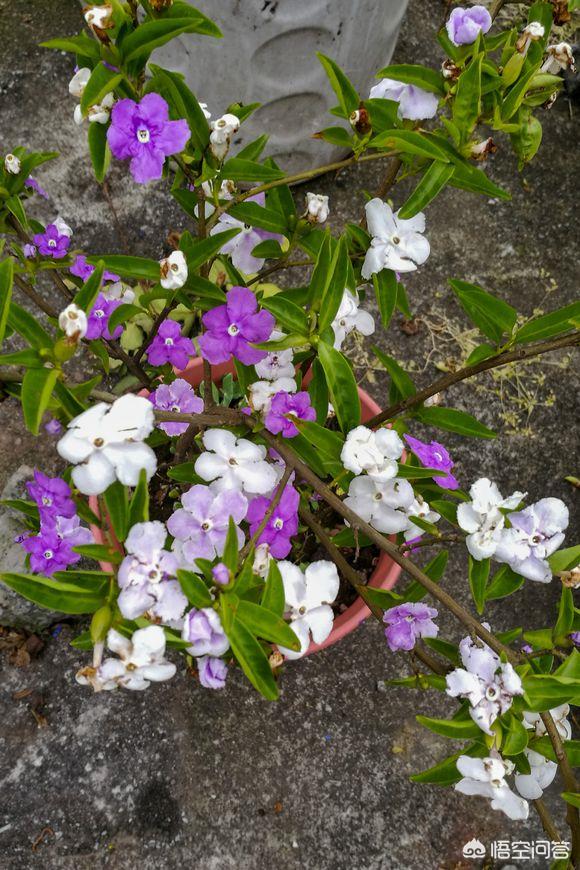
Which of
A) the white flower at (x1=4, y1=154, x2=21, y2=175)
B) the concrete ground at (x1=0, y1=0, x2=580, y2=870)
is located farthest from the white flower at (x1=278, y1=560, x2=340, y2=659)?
the concrete ground at (x1=0, y1=0, x2=580, y2=870)

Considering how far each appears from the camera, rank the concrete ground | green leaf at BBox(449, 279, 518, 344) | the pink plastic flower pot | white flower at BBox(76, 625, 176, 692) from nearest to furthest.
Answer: white flower at BBox(76, 625, 176, 692), green leaf at BBox(449, 279, 518, 344), the pink plastic flower pot, the concrete ground

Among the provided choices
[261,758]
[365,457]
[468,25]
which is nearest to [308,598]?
[365,457]

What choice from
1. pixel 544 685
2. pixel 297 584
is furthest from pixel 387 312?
pixel 544 685

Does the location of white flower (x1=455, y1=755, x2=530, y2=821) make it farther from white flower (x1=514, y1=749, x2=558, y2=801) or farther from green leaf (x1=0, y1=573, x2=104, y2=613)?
green leaf (x1=0, y1=573, x2=104, y2=613)

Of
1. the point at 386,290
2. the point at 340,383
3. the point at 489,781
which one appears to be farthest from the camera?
the point at 386,290

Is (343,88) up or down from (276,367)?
up

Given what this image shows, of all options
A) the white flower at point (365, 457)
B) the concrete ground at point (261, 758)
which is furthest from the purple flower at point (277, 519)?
the concrete ground at point (261, 758)

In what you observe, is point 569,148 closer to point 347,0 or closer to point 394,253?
point 347,0

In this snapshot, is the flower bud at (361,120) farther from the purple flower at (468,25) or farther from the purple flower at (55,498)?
the purple flower at (55,498)

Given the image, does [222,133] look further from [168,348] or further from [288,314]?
[168,348]
